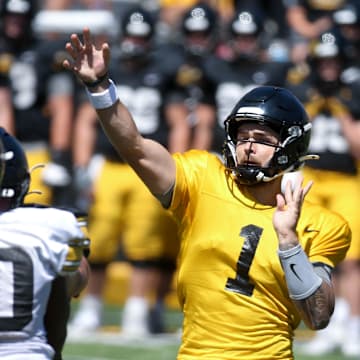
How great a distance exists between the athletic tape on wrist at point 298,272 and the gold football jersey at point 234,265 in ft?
0.65

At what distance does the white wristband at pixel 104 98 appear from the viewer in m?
4.40

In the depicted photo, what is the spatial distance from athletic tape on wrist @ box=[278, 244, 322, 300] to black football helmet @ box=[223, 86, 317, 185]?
380mm

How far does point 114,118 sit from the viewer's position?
443 cm

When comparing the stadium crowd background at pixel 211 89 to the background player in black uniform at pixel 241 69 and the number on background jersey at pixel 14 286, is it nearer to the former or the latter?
the background player in black uniform at pixel 241 69

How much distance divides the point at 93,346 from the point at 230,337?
4131 mm

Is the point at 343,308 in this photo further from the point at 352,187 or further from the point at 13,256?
the point at 13,256

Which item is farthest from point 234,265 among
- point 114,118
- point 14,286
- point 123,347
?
point 123,347

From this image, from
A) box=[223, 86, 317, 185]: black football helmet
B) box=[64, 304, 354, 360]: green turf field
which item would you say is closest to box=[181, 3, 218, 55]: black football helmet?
box=[64, 304, 354, 360]: green turf field

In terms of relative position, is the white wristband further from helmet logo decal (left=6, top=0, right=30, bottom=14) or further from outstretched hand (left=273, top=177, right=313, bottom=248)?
helmet logo decal (left=6, top=0, right=30, bottom=14)

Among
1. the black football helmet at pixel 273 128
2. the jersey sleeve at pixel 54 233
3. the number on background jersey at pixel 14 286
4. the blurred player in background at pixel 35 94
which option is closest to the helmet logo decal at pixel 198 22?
the blurred player in background at pixel 35 94

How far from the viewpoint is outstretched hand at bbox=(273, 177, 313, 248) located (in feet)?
14.0

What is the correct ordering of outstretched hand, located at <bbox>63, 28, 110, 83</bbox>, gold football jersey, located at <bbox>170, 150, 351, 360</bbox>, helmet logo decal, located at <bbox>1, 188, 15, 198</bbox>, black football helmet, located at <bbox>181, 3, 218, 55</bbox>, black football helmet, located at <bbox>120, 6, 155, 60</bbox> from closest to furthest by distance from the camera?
1. helmet logo decal, located at <bbox>1, 188, 15, 198</bbox>
2. outstretched hand, located at <bbox>63, 28, 110, 83</bbox>
3. gold football jersey, located at <bbox>170, 150, 351, 360</bbox>
4. black football helmet, located at <bbox>120, 6, 155, 60</bbox>
5. black football helmet, located at <bbox>181, 3, 218, 55</bbox>

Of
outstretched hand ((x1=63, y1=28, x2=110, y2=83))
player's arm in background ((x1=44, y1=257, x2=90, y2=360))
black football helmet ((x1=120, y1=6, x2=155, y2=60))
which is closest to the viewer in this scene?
player's arm in background ((x1=44, y1=257, x2=90, y2=360))

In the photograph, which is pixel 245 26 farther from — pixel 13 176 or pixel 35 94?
pixel 13 176
